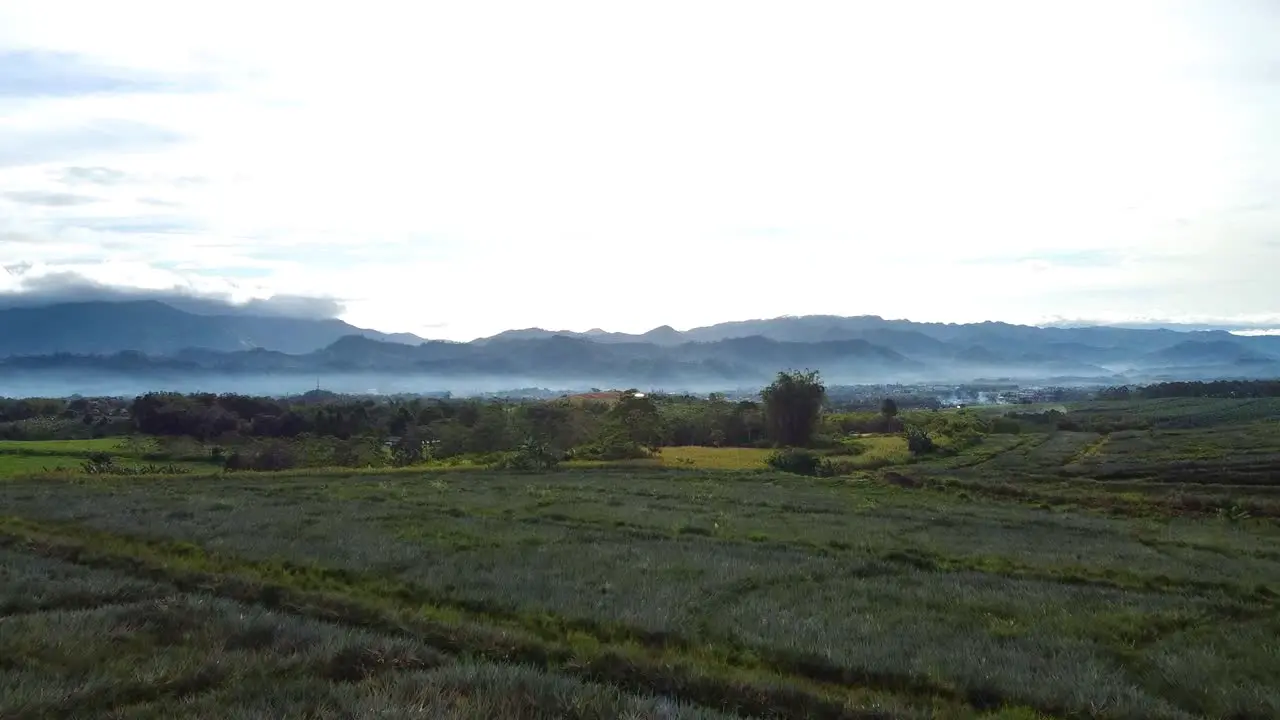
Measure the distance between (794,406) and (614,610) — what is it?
67689 mm

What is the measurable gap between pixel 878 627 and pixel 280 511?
19.5 m

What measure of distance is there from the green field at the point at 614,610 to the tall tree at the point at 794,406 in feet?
158

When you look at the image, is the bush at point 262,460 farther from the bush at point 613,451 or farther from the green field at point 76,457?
the bush at point 613,451

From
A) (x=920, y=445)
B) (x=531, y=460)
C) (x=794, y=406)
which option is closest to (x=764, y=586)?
(x=531, y=460)

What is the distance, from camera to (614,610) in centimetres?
1319

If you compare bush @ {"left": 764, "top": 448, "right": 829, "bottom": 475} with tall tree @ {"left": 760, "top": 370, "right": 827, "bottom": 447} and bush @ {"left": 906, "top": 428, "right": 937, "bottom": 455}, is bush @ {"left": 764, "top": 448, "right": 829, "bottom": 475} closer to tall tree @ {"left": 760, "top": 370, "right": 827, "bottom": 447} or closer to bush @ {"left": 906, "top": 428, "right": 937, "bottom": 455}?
bush @ {"left": 906, "top": 428, "right": 937, "bottom": 455}

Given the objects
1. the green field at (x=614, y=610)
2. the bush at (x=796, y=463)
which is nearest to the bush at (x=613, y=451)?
the bush at (x=796, y=463)

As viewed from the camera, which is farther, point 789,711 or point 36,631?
point 36,631

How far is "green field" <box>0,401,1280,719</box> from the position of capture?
29.5ft

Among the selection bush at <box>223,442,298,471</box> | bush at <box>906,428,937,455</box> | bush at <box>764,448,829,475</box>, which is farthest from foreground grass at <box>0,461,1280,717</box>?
bush at <box>906,428,937,455</box>

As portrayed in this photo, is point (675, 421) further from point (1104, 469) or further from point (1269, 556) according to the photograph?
point (1269, 556)

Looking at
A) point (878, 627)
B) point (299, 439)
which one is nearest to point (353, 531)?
point (878, 627)

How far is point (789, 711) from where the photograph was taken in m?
9.22

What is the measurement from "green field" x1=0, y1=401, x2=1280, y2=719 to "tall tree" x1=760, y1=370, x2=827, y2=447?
4830cm
